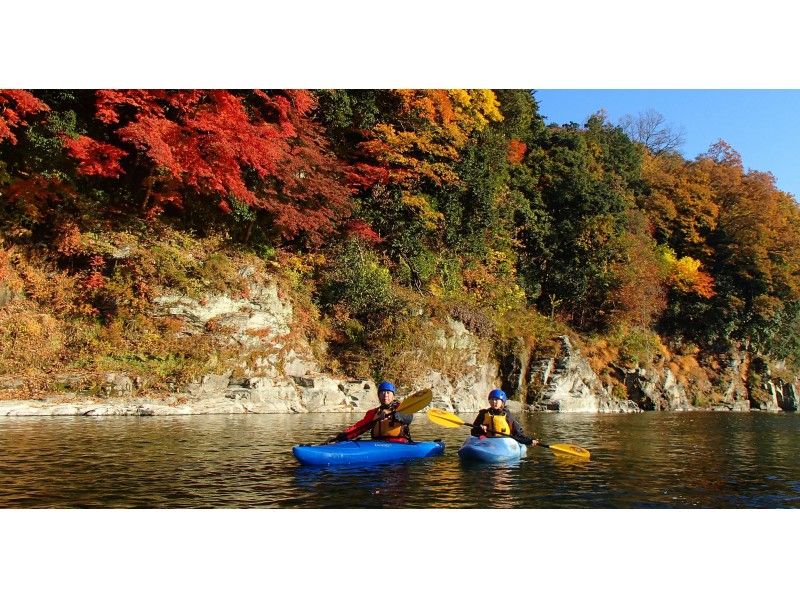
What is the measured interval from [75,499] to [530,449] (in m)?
8.04

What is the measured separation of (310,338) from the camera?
2125 centimetres

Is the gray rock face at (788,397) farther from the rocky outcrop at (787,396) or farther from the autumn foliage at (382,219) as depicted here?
the autumn foliage at (382,219)

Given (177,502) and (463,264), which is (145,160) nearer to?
(463,264)

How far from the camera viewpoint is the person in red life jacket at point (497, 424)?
11492mm

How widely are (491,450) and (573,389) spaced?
14981mm

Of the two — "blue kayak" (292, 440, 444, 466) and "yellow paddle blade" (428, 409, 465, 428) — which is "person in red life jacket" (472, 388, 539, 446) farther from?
"yellow paddle blade" (428, 409, 465, 428)

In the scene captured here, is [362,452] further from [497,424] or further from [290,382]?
[290,382]

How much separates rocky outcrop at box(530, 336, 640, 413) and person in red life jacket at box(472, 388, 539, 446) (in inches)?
491

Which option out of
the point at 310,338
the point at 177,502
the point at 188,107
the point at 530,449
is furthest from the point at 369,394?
the point at 177,502

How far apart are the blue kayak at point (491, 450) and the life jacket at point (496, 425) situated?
41 centimetres

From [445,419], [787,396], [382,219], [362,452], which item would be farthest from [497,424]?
[787,396]

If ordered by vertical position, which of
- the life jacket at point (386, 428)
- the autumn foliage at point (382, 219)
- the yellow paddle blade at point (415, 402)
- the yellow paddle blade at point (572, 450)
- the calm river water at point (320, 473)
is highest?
the autumn foliage at point (382, 219)

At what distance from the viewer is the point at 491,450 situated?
10758 millimetres

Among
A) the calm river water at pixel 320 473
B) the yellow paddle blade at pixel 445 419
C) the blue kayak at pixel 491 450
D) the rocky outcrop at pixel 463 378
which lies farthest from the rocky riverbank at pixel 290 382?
the blue kayak at pixel 491 450
